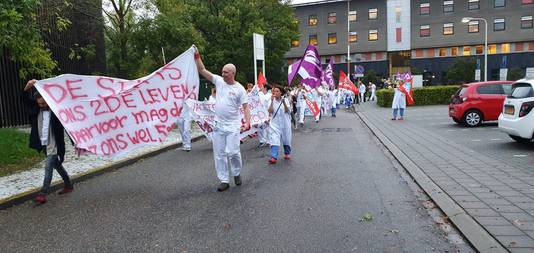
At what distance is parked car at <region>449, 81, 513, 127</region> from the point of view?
49.7 feet

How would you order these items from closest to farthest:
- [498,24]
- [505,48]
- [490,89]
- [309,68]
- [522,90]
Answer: [522,90] < [309,68] < [490,89] < [498,24] < [505,48]

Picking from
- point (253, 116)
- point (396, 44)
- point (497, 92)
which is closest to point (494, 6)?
point (396, 44)

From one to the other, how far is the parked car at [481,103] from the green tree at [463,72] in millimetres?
36931

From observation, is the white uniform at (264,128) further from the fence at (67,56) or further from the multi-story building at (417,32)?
the multi-story building at (417,32)

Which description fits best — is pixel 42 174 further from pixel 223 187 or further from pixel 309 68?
pixel 309 68

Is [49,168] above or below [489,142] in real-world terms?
above

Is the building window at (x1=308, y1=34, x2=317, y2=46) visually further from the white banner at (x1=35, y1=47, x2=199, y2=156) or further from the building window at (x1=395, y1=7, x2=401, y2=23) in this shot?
the white banner at (x1=35, y1=47, x2=199, y2=156)

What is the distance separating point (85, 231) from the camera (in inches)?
198

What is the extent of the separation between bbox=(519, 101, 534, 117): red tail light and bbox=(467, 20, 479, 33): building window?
5126 cm

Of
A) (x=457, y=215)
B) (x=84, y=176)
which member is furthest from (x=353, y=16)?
(x=457, y=215)

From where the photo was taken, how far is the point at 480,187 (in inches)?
255

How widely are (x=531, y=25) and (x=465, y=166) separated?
181 feet

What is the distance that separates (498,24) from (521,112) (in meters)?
51.7

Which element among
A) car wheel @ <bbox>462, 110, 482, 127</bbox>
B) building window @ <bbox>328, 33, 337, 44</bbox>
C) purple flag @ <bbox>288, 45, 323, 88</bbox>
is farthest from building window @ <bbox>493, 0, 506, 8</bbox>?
purple flag @ <bbox>288, 45, 323, 88</bbox>
